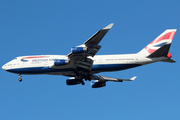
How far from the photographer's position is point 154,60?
46000 millimetres

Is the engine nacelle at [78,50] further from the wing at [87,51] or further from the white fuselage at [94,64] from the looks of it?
the white fuselage at [94,64]

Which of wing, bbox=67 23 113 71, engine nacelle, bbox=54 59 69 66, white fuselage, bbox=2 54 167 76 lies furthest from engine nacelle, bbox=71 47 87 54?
white fuselage, bbox=2 54 167 76

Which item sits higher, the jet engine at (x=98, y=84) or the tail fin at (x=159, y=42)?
the tail fin at (x=159, y=42)

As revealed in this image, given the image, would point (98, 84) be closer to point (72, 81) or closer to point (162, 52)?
point (72, 81)

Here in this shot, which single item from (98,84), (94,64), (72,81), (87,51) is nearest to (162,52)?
(94,64)

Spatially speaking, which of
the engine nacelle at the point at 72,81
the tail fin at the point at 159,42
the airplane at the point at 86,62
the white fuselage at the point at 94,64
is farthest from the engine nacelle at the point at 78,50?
the tail fin at the point at 159,42

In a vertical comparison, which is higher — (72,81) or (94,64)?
(94,64)

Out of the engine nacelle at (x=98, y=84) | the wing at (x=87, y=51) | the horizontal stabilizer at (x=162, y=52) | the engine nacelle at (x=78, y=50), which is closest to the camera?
the wing at (x=87, y=51)

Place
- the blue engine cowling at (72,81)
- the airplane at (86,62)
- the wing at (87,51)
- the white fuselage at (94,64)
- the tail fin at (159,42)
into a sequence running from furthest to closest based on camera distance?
the blue engine cowling at (72,81)
the tail fin at (159,42)
the white fuselage at (94,64)
the airplane at (86,62)
the wing at (87,51)

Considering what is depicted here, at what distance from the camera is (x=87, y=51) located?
135ft

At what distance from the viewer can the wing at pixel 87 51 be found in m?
38.4

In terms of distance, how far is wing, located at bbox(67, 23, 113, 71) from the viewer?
3841cm

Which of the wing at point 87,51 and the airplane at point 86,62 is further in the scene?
the airplane at point 86,62

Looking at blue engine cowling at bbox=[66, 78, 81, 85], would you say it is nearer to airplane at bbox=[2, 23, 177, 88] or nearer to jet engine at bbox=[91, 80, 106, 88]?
airplane at bbox=[2, 23, 177, 88]
